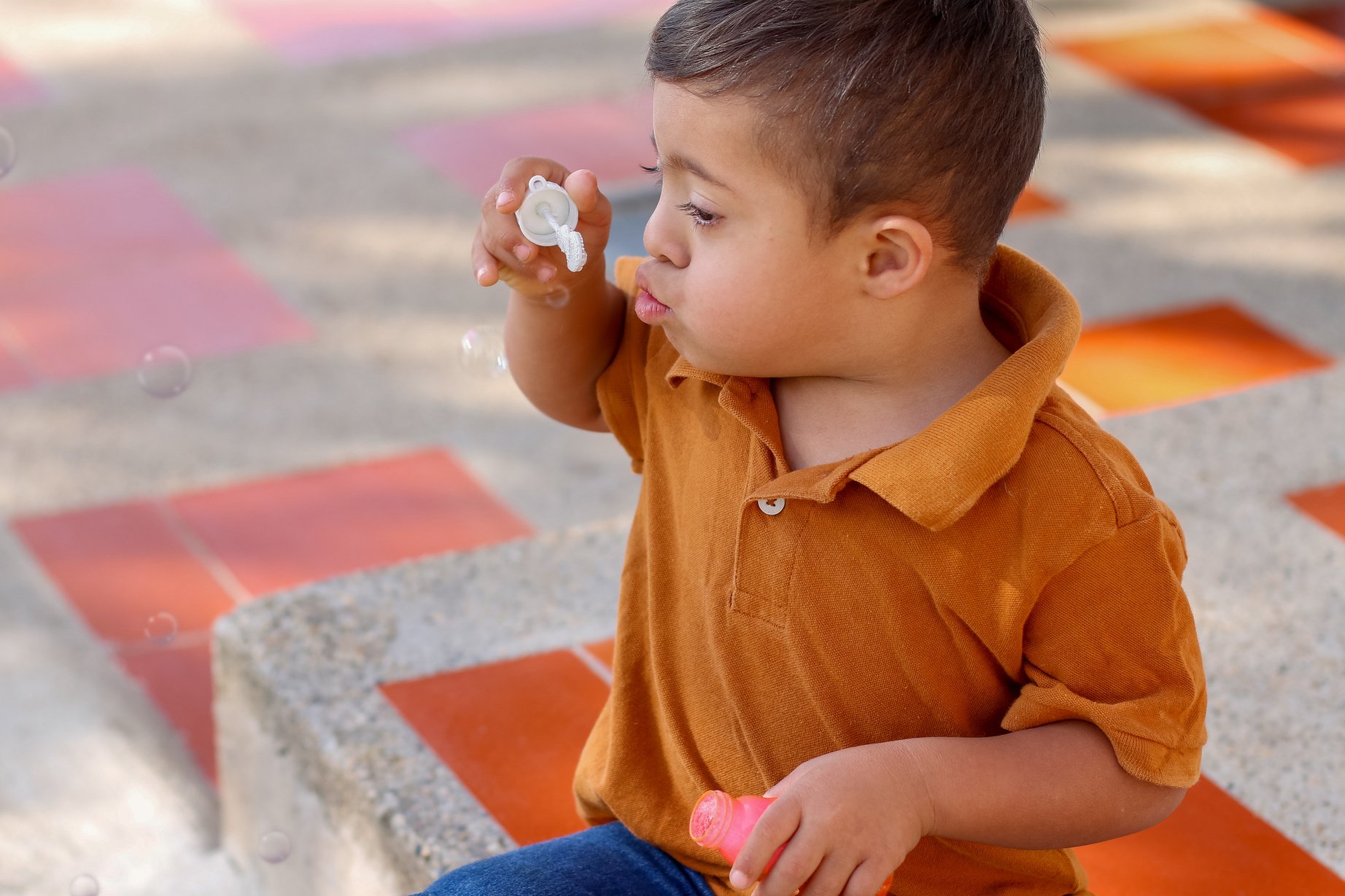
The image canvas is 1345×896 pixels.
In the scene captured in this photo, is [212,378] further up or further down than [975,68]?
further down

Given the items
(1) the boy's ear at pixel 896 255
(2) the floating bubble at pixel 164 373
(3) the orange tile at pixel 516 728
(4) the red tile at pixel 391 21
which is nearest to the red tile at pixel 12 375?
(2) the floating bubble at pixel 164 373

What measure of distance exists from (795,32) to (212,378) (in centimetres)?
172

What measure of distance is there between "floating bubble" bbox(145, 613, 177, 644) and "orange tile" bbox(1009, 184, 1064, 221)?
1515mm

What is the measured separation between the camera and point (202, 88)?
325cm

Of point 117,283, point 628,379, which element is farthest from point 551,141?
point 628,379

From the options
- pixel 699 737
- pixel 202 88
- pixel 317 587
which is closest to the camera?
pixel 699 737

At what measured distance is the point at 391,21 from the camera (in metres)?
3.63

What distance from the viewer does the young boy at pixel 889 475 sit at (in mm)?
874

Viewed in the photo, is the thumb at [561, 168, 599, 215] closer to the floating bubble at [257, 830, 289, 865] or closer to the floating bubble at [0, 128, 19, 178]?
the floating bubble at [257, 830, 289, 865]

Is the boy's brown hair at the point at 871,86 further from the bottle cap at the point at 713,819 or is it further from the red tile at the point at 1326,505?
the red tile at the point at 1326,505

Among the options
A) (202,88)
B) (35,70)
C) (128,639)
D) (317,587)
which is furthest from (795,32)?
(35,70)

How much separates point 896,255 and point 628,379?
243 mm

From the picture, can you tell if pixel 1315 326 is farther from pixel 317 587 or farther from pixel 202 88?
pixel 202 88

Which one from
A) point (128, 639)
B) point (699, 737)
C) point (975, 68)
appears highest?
point (975, 68)
